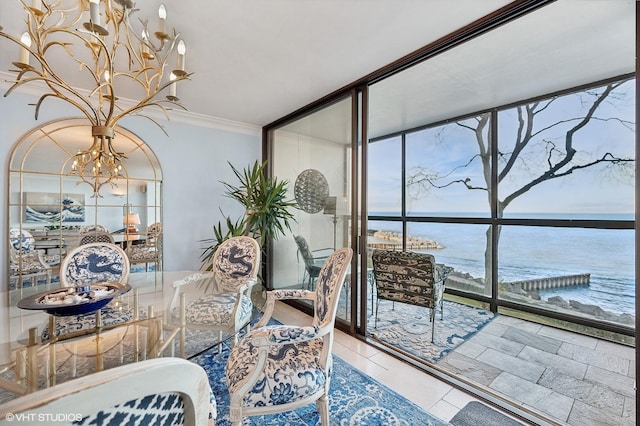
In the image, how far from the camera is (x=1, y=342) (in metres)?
1.37

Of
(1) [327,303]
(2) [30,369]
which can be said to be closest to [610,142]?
(1) [327,303]

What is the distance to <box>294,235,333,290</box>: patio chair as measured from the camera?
327 centimetres

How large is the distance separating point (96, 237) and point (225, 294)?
1.87m

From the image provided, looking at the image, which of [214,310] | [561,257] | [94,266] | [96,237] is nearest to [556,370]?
[561,257]

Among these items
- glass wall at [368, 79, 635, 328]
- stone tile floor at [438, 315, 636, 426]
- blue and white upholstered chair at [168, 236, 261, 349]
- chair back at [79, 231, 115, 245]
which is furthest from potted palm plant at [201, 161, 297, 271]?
stone tile floor at [438, 315, 636, 426]

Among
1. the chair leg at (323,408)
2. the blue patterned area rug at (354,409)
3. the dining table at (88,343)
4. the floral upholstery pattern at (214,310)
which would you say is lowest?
the blue patterned area rug at (354,409)

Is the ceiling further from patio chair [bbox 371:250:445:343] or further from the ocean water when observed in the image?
the ocean water

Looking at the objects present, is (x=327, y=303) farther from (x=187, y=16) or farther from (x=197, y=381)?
(x=187, y=16)

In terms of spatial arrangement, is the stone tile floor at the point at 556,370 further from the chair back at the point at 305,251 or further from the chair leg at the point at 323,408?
the chair back at the point at 305,251

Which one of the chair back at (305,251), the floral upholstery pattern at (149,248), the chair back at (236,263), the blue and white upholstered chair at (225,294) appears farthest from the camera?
the chair back at (305,251)

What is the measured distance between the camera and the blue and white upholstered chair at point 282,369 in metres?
1.26

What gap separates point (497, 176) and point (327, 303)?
10.9ft

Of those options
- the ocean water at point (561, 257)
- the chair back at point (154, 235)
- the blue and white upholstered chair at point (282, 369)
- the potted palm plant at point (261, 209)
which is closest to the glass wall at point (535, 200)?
the ocean water at point (561, 257)

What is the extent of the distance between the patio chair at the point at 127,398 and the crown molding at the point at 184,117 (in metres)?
3.62
